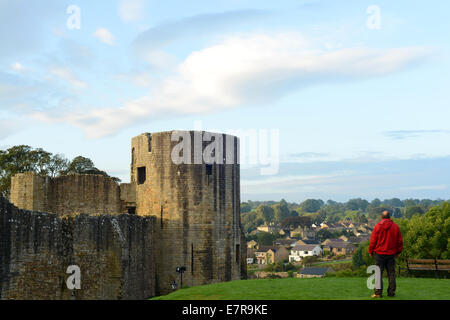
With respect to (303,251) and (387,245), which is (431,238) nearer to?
(387,245)

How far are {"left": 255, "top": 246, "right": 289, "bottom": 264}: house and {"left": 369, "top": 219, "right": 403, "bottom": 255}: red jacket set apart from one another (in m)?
108

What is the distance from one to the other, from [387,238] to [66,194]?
1933 centimetres

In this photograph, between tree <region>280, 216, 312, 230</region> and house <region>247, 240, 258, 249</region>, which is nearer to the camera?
house <region>247, 240, 258, 249</region>

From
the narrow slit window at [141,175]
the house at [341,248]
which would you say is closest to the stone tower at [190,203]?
the narrow slit window at [141,175]

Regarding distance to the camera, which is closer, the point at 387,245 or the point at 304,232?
the point at 387,245

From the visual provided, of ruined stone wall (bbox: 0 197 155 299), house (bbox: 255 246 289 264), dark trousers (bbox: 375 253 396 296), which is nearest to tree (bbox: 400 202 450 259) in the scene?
ruined stone wall (bbox: 0 197 155 299)

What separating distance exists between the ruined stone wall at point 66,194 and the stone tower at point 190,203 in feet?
5.88

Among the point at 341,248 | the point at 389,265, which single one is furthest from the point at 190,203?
the point at 341,248

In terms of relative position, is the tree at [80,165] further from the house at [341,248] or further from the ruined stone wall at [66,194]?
the house at [341,248]

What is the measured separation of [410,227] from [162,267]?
24.4m

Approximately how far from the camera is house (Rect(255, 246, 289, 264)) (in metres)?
121

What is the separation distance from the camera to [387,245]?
1253 centimetres

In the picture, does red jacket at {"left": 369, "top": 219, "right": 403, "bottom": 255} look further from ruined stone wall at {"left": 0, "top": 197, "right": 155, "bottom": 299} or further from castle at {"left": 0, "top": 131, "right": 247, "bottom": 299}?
castle at {"left": 0, "top": 131, "right": 247, "bottom": 299}
